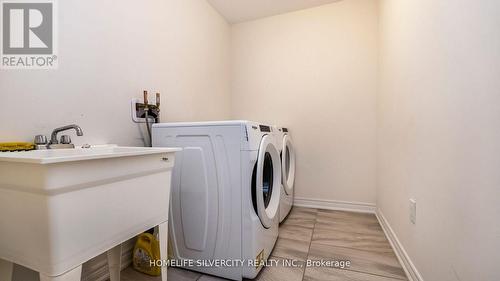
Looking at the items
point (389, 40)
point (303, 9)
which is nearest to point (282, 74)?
point (303, 9)

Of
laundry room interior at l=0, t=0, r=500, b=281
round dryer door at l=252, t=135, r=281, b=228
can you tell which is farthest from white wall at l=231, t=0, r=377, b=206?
round dryer door at l=252, t=135, r=281, b=228

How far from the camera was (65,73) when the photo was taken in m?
1.08

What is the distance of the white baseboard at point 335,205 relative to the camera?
7.27 feet

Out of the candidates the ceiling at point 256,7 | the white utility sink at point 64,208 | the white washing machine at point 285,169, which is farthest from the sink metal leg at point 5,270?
the ceiling at point 256,7

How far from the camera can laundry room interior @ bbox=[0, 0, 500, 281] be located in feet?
2.15

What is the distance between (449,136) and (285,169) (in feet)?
4.36

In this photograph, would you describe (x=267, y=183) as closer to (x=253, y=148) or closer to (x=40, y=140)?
(x=253, y=148)

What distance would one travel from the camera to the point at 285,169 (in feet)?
6.75

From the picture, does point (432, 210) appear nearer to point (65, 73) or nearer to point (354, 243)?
point (354, 243)

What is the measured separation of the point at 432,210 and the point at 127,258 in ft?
5.34

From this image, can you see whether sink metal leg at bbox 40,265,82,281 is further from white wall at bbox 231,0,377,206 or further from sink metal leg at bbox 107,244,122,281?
white wall at bbox 231,0,377,206

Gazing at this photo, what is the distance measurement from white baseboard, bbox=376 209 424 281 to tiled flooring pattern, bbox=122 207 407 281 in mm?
35

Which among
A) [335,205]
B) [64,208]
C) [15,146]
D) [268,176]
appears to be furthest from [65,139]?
[335,205]

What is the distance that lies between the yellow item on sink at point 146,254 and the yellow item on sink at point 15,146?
72 centimetres
